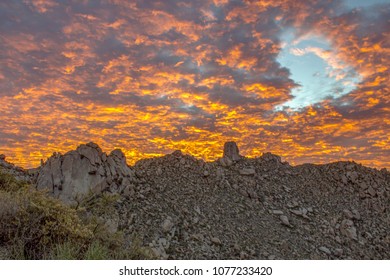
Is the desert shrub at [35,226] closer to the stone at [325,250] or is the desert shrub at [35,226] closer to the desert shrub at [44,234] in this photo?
the desert shrub at [44,234]

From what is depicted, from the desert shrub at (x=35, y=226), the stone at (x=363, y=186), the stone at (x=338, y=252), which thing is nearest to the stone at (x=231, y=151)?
the stone at (x=338, y=252)

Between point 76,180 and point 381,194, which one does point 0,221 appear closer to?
point 76,180

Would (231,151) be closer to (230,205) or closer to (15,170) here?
(230,205)

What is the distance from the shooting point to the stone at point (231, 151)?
2312cm

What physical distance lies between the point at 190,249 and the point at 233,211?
4050 mm

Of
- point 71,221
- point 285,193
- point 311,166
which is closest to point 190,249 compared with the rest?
point 71,221

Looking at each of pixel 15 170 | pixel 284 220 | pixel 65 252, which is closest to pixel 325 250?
pixel 284 220

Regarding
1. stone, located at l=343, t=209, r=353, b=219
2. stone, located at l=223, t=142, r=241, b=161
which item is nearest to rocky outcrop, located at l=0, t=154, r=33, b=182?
stone, located at l=223, t=142, r=241, b=161

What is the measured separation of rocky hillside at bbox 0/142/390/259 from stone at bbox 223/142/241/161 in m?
0.06

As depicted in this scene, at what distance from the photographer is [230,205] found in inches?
731

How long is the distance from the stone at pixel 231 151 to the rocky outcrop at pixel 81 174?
6.87 meters

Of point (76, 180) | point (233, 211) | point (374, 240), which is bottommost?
point (374, 240)

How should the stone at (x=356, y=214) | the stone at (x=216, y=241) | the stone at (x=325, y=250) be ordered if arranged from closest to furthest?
the stone at (x=216, y=241), the stone at (x=325, y=250), the stone at (x=356, y=214)

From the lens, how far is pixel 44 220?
10586 mm
